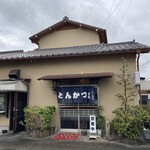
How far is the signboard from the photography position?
28.9ft

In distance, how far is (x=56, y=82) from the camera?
9867 mm

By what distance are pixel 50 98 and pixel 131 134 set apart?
477cm

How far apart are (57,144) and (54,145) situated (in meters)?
0.18

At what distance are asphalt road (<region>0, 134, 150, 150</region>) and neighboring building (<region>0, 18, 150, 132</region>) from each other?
1.68 meters

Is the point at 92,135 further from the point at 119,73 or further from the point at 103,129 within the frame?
the point at 119,73

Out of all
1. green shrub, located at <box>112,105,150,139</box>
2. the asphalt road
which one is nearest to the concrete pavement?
the asphalt road

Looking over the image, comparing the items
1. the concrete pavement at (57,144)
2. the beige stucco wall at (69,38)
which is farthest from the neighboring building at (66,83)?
the beige stucco wall at (69,38)

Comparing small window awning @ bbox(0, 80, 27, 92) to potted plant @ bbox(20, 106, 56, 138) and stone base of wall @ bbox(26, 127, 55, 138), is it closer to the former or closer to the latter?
potted plant @ bbox(20, 106, 56, 138)

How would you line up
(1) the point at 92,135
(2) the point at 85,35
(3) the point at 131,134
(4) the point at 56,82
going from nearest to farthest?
(3) the point at 131,134 < (1) the point at 92,135 < (4) the point at 56,82 < (2) the point at 85,35

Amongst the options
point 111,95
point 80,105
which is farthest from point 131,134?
point 80,105

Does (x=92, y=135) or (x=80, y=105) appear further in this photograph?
(x=80, y=105)

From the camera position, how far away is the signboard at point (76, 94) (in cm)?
880

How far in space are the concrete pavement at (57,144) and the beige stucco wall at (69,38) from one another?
24.7ft

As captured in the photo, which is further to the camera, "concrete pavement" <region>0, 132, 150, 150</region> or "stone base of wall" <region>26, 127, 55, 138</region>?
"stone base of wall" <region>26, 127, 55, 138</region>
